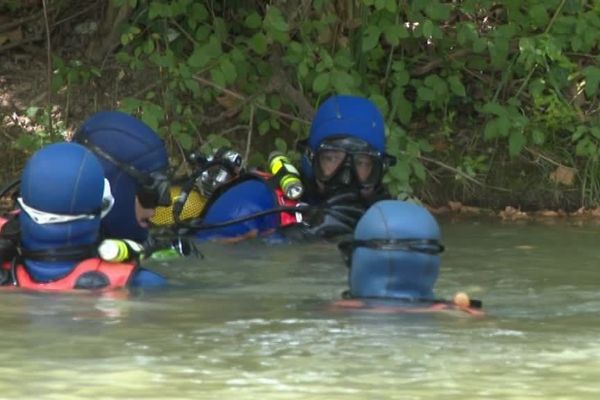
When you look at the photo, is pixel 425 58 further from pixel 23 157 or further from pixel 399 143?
pixel 23 157

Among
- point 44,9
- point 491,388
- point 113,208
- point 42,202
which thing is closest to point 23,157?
point 44,9

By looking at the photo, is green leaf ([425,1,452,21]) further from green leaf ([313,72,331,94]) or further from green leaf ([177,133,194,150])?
green leaf ([177,133,194,150])

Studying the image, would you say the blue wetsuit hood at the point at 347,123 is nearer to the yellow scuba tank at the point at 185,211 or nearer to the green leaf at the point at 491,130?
the yellow scuba tank at the point at 185,211

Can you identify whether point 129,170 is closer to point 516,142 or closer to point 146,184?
point 146,184

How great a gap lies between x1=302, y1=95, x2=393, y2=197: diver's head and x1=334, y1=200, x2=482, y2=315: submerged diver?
9.48 feet

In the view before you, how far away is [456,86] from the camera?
39.4ft

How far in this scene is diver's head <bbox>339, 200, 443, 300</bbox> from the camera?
693cm

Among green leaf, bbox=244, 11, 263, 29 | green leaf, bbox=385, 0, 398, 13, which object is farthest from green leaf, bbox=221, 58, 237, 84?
green leaf, bbox=385, 0, 398, 13

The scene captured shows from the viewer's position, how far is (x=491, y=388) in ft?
18.6

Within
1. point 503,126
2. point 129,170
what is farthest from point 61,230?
point 503,126

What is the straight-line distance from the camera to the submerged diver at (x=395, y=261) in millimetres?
6934

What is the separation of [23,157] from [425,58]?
9.91 ft

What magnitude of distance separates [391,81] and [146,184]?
416 centimetres

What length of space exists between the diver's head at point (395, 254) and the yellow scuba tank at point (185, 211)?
3303 millimetres
